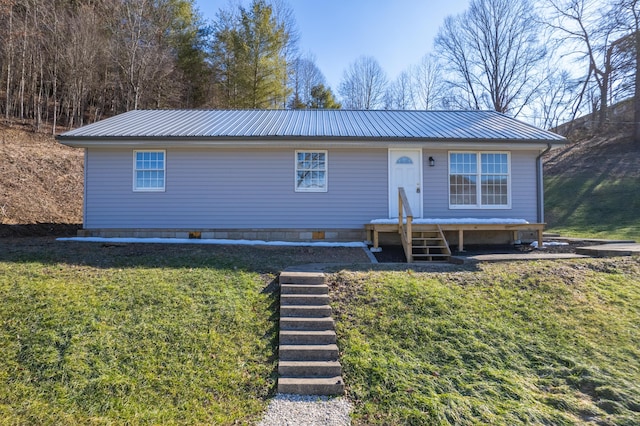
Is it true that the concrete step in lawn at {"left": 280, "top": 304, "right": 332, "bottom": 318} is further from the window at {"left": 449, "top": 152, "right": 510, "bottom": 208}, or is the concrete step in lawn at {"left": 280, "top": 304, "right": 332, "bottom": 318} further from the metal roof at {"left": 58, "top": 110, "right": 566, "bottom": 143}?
the window at {"left": 449, "top": 152, "right": 510, "bottom": 208}

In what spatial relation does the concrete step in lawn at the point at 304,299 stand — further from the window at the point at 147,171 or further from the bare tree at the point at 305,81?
the bare tree at the point at 305,81

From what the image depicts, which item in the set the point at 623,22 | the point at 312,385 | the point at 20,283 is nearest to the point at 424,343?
the point at 312,385

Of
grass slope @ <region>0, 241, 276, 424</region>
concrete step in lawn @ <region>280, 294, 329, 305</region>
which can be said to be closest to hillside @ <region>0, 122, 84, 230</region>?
grass slope @ <region>0, 241, 276, 424</region>

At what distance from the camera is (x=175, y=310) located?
4832 mm

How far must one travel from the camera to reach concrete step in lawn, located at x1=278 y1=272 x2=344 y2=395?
3.82 meters

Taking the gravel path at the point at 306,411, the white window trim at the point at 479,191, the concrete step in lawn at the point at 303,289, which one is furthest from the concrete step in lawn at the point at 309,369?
the white window trim at the point at 479,191

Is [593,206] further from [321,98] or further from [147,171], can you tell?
[321,98]

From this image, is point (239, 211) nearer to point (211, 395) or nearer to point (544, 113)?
point (211, 395)

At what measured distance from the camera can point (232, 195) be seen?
9.98 metres

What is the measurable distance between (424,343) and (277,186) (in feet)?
21.1

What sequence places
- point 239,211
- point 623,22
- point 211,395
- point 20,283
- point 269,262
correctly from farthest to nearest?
point 623,22 → point 239,211 → point 269,262 → point 20,283 → point 211,395

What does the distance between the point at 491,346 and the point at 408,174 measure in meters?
6.25

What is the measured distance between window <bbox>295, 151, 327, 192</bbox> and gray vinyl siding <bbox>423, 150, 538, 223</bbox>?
2.76m

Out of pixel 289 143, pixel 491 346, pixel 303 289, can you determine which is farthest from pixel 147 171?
pixel 491 346
